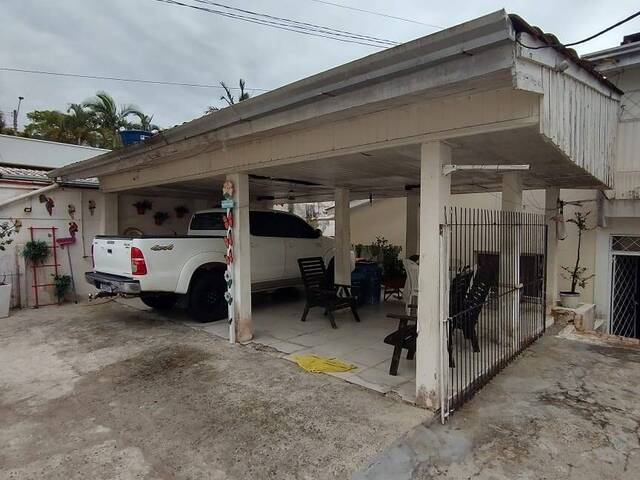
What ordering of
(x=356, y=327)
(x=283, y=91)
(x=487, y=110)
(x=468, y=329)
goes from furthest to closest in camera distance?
(x=356, y=327)
(x=468, y=329)
(x=283, y=91)
(x=487, y=110)

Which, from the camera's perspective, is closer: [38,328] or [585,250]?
[38,328]

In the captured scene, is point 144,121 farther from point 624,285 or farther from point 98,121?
point 624,285

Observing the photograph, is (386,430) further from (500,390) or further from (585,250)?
(585,250)

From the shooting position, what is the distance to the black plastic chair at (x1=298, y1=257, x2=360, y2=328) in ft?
20.4

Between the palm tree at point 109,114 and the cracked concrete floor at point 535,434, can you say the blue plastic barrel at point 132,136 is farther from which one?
the palm tree at point 109,114

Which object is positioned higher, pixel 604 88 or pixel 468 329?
pixel 604 88

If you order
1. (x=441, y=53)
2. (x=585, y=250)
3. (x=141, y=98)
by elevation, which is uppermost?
(x=141, y=98)

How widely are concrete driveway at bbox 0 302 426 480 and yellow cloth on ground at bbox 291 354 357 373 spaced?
0.13 m

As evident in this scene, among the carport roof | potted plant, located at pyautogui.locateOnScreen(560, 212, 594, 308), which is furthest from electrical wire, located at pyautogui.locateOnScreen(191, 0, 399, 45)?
potted plant, located at pyautogui.locateOnScreen(560, 212, 594, 308)

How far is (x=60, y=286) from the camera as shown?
7.95 metres

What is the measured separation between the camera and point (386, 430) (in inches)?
120

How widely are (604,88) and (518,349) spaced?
350 cm

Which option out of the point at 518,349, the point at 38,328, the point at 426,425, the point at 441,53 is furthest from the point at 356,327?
the point at 38,328

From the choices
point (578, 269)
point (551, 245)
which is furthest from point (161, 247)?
point (578, 269)
